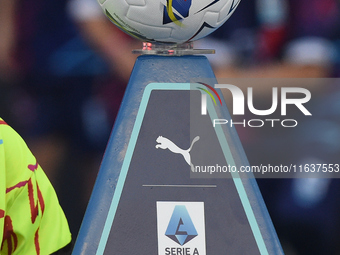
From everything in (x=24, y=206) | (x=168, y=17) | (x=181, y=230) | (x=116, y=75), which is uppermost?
(x=116, y=75)

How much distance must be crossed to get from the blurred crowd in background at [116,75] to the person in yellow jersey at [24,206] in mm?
1050

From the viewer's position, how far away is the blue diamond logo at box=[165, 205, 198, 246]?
54.6 inches

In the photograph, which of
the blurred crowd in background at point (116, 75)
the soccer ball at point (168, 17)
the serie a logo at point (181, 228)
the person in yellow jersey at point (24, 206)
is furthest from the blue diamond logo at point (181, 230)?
the blurred crowd in background at point (116, 75)

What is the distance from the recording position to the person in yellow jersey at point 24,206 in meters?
1.00

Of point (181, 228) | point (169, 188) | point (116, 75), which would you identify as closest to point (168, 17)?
point (169, 188)

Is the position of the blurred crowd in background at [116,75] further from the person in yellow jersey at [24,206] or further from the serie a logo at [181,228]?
the person in yellow jersey at [24,206]

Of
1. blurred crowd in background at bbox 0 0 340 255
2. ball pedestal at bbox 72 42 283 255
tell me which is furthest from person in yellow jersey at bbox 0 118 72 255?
blurred crowd in background at bbox 0 0 340 255

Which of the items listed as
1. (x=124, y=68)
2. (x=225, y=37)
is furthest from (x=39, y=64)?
(x=225, y=37)

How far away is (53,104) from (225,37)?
0.74m

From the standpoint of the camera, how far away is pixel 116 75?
2.17m

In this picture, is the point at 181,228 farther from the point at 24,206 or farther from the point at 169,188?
the point at 24,206

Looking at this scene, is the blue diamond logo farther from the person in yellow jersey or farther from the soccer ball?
the soccer ball

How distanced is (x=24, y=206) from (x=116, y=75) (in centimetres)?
117

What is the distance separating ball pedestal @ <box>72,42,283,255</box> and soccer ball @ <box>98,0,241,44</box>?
0.29 ft
